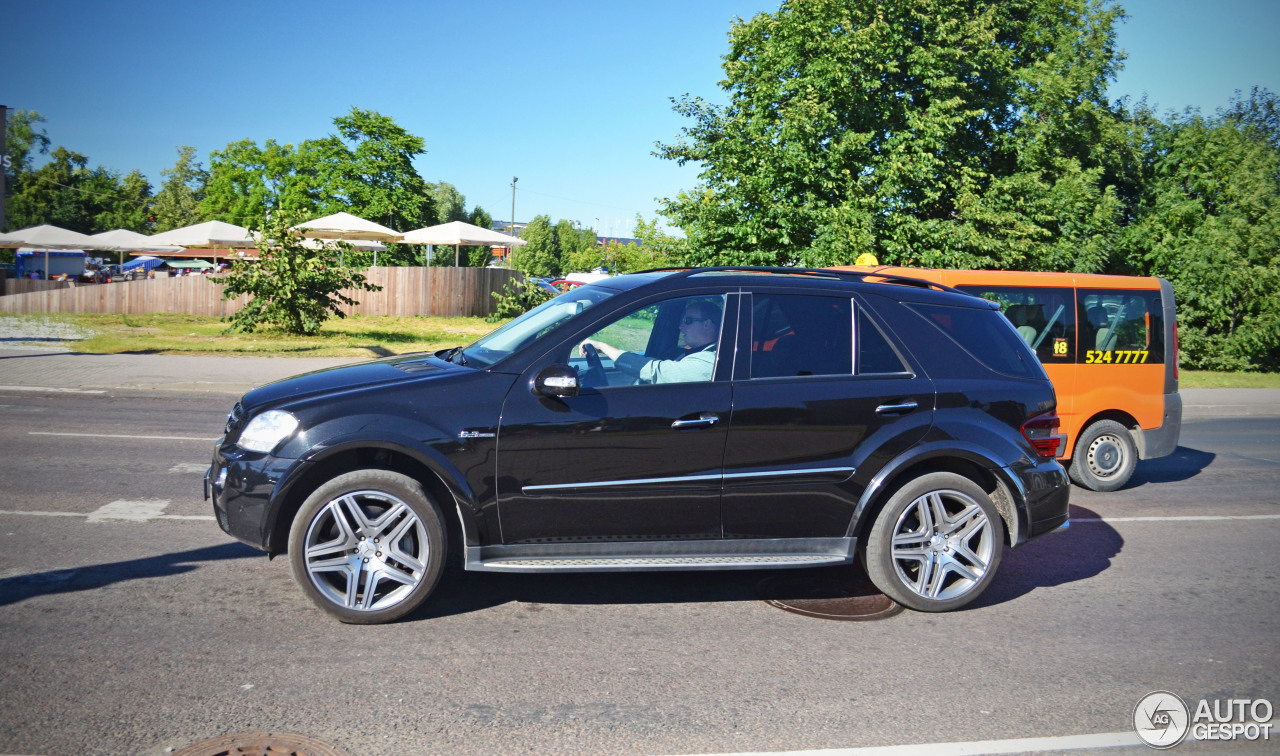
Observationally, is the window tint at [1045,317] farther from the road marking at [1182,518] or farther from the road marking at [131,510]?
the road marking at [131,510]

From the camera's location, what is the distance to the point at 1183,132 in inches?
957

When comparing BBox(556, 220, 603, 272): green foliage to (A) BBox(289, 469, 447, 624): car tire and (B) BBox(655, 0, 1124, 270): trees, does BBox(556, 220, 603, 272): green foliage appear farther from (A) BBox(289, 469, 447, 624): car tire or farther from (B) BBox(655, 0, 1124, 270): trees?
(A) BBox(289, 469, 447, 624): car tire

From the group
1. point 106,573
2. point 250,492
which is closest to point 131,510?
point 106,573

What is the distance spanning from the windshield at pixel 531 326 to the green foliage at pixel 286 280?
16.6 m

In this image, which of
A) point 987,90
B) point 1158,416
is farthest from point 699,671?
point 987,90

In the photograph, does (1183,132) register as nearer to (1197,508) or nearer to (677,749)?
(1197,508)

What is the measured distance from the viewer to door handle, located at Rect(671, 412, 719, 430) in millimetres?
4754

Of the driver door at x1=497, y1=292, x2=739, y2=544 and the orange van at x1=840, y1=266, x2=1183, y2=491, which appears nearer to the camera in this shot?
the driver door at x1=497, y1=292, x2=739, y2=544

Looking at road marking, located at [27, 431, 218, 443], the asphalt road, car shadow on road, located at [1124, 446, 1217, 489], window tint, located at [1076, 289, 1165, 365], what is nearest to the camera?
the asphalt road

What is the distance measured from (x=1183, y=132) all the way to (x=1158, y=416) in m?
19.0

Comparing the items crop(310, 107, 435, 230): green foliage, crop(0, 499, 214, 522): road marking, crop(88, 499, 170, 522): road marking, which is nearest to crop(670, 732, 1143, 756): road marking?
crop(0, 499, 214, 522): road marking

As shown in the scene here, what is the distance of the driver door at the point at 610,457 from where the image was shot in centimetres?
463

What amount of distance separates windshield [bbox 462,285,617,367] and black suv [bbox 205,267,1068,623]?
0.09ft

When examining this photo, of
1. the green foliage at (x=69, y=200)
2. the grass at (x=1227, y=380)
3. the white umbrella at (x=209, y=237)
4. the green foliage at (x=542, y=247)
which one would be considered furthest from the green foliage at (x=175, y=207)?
the grass at (x=1227, y=380)
